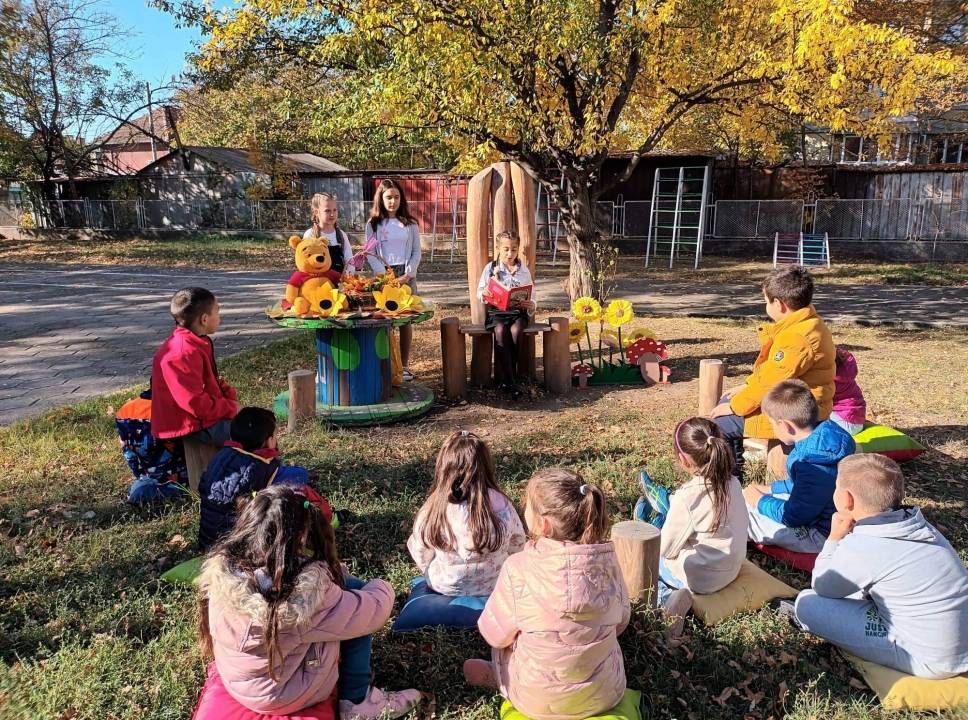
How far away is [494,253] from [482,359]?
1.16 metres

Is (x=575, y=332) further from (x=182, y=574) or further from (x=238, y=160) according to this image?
(x=238, y=160)

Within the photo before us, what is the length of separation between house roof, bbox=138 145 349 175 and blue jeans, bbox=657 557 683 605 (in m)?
25.6

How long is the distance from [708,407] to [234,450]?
4.01 meters

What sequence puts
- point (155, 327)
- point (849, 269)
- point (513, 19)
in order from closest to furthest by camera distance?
point (513, 19) < point (155, 327) < point (849, 269)

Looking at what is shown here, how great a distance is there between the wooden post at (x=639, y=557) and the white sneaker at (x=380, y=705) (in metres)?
0.97

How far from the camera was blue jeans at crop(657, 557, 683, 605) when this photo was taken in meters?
3.19

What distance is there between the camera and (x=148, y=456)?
174 inches

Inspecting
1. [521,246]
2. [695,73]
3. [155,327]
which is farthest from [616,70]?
[155,327]

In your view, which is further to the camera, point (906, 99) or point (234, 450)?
point (906, 99)

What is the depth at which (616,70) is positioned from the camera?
1044cm

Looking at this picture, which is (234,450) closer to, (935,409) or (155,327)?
(935,409)

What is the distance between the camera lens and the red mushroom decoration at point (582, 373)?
704 centimetres

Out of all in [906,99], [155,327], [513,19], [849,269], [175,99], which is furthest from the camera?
[175,99]

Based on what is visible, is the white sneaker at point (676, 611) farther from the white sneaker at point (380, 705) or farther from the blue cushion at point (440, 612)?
the white sneaker at point (380, 705)
